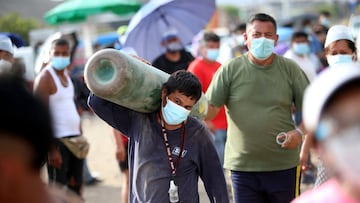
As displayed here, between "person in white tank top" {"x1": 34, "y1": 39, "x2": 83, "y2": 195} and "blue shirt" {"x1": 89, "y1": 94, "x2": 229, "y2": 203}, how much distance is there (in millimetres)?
2267

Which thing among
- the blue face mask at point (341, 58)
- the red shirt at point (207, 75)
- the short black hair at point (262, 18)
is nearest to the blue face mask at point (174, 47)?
the red shirt at point (207, 75)

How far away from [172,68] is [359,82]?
6169 millimetres

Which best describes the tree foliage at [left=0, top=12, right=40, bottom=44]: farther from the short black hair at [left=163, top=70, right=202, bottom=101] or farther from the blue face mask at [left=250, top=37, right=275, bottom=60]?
the short black hair at [left=163, top=70, right=202, bottom=101]

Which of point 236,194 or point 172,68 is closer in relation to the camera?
point 236,194

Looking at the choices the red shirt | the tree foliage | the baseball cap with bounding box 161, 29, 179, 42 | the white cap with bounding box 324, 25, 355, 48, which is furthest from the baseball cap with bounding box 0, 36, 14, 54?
the tree foliage

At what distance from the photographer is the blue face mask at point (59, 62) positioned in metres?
6.49

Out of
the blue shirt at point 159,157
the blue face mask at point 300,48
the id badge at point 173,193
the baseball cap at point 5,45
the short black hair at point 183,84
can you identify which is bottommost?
the id badge at point 173,193

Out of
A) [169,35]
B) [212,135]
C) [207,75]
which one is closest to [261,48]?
[212,135]

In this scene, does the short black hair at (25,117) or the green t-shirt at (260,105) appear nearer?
the short black hair at (25,117)

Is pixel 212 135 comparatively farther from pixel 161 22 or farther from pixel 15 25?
pixel 15 25

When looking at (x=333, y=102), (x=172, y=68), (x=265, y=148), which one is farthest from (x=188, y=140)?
(x=172, y=68)

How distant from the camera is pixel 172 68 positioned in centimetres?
809

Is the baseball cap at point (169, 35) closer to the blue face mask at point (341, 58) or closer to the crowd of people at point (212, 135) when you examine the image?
the crowd of people at point (212, 135)

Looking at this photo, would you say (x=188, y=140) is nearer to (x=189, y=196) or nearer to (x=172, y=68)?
(x=189, y=196)
